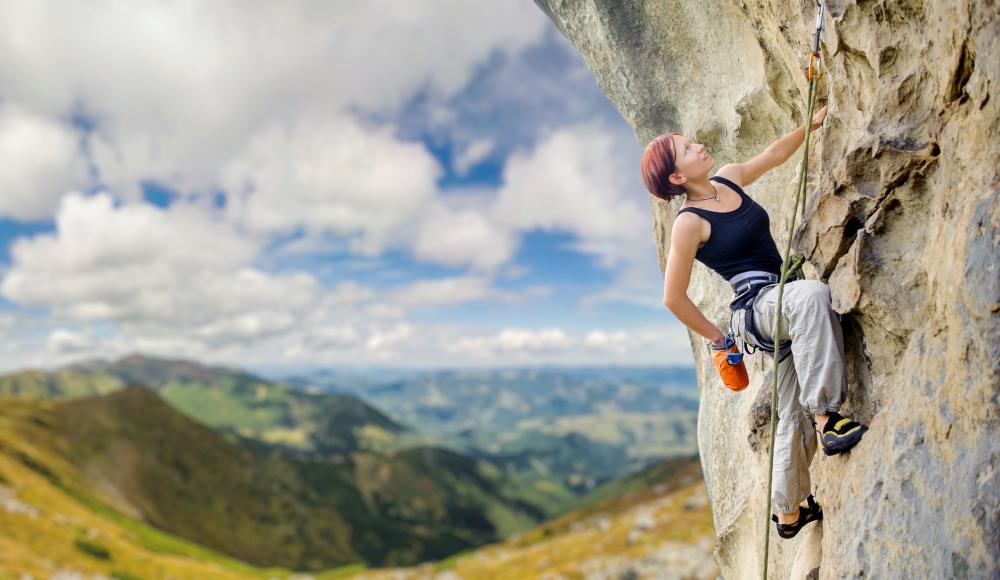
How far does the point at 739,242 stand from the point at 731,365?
1932 mm

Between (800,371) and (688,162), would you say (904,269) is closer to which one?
(800,371)

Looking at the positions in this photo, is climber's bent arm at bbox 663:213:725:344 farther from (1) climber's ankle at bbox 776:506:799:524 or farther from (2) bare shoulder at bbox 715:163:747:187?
(1) climber's ankle at bbox 776:506:799:524

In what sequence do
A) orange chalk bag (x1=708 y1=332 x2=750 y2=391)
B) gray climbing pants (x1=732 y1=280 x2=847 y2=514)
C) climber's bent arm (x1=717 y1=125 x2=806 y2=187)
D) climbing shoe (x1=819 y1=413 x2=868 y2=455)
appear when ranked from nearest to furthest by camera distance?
gray climbing pants (x1=732 y1=280 x2=847 y2=514)
climbing shoe (x1=819 y1=413 x2=868 y2=455)
orange chalk bag (x1=708 y1=332 x2=750 y2=391)
climber's bent arm (x1=717 y1=125 x2=806 y2=187)

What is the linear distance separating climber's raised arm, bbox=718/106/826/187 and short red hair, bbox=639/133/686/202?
1.30 meters

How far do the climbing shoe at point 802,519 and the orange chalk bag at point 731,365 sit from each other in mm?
2383

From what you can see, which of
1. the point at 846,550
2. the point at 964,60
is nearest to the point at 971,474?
the point at 846,550

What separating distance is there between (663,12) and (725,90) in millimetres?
2443

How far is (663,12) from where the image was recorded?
1416 centimetres

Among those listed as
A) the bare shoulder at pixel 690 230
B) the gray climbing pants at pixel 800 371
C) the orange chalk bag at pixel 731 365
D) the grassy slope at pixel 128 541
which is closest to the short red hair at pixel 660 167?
the bare shoulder at pixel 690 230

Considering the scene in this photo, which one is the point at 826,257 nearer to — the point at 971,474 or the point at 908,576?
the point at 971,474

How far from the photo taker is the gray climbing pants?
8.15 metres

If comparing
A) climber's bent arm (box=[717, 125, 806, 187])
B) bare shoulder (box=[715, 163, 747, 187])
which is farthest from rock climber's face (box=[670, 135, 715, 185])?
climber's bent arm (box=[717, 125, 806, 187])

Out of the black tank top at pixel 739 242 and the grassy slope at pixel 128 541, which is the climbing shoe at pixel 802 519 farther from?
the grassy slope at pixel 128 541

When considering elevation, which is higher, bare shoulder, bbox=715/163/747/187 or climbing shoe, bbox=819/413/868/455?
bare shoulder, bbox=715/163/747/187
